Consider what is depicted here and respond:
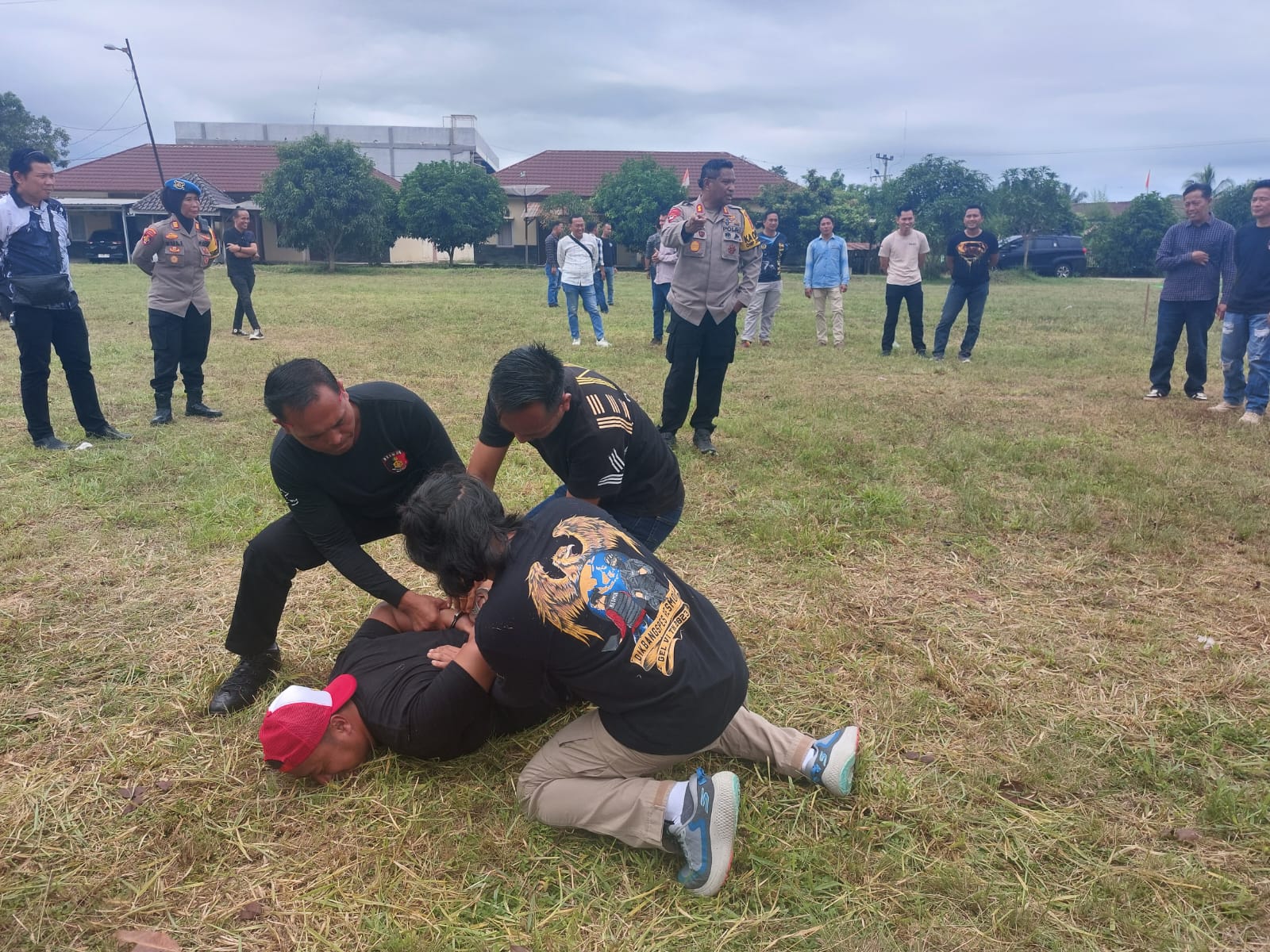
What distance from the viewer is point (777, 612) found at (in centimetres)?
386

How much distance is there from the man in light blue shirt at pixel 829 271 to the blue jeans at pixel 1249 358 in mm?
4624

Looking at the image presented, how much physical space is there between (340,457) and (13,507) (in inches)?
129

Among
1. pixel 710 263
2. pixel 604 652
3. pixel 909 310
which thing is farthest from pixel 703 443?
pixel 909 310

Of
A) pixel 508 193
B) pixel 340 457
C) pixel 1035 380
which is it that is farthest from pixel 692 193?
pixel 340 457

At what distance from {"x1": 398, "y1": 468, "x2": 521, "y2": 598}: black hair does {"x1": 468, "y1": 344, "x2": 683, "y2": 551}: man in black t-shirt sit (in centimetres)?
56

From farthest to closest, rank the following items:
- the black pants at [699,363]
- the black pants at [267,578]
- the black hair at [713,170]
→ the black pants at [699,363]
the black hair at [713,170]
the black pants at [267,578]

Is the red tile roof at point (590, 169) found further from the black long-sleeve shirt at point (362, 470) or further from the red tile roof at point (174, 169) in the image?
the black long-sleeve shirt at point (362, 470)

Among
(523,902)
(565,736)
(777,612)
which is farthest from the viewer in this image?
(777,612)

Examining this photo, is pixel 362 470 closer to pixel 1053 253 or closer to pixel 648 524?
pixel 648 524

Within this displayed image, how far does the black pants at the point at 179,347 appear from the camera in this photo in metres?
6.95

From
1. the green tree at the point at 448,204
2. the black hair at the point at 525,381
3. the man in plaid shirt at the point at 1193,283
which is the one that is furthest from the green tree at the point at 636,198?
the black hair at the point at 525,381

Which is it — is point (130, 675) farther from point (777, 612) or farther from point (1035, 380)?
point (1035, 380)

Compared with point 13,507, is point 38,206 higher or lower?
higher

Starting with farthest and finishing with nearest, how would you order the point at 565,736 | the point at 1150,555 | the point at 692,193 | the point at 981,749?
the point at 692,193 → the point at 1150,555 → the point at 981,749 → the point at 565,736
